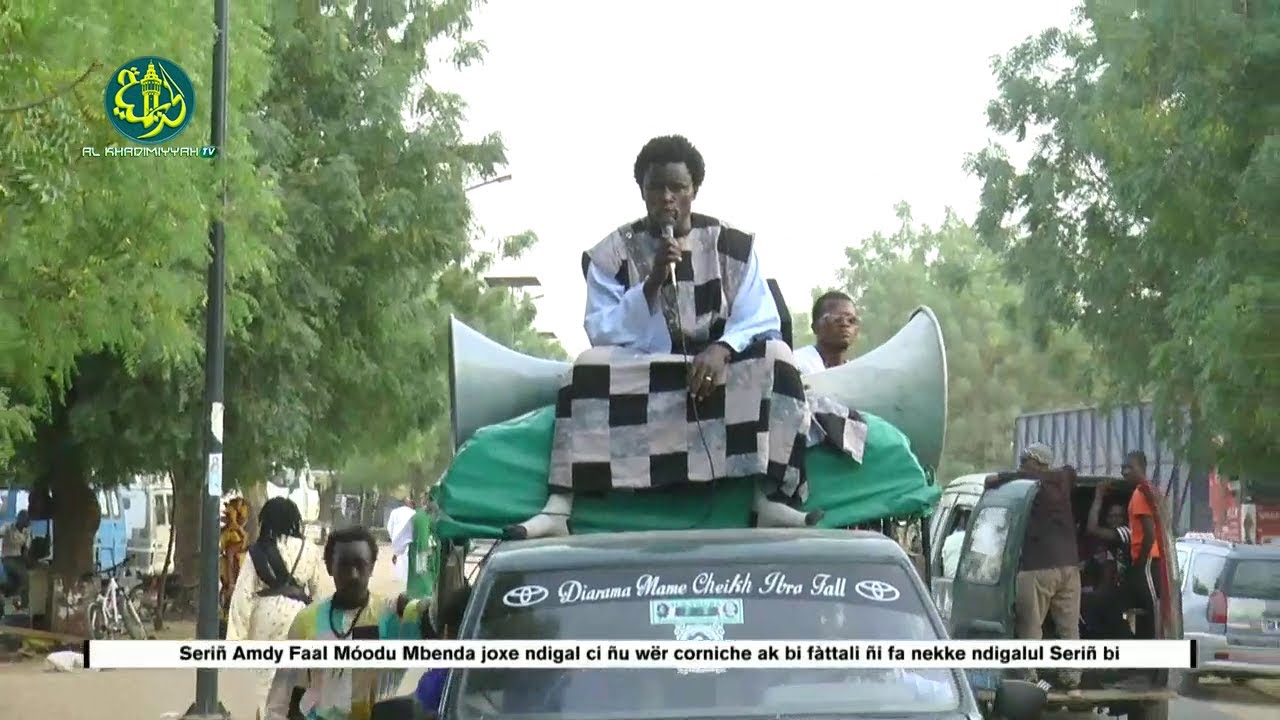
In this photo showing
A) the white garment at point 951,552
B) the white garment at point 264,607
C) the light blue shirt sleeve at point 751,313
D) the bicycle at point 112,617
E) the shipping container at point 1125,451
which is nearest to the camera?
the light blue shirt sleeve at point 751,313

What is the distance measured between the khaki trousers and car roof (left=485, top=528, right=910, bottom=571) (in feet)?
27.2

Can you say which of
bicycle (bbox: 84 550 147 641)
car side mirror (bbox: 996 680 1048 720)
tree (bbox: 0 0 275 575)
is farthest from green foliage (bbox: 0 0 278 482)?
bicycle (bbox: 84 550 147 641)

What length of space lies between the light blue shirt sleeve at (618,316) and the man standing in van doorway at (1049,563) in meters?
7.35

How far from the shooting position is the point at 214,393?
15867 mm

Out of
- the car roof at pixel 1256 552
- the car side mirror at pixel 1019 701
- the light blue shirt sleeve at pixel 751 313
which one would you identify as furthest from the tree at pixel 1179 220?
the car side mirror at pixel 1019 701

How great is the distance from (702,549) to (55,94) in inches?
232

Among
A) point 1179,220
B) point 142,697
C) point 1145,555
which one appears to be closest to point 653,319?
point 1145,555

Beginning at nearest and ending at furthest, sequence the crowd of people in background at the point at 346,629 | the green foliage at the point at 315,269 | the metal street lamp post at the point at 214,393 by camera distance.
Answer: the crowd of people in background at the point at 346,629 < the metal street lamp post at the point at 214,393 < the green foliage at the point at 315,269

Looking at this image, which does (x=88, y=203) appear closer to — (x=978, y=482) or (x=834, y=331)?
(x=834, y=331)

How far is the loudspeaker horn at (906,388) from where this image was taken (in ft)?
24.6

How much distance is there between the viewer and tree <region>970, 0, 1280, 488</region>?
20.3 meters

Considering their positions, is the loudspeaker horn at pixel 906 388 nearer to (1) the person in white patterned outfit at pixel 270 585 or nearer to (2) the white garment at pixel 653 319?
(2) the white garment at pixel 653 319
